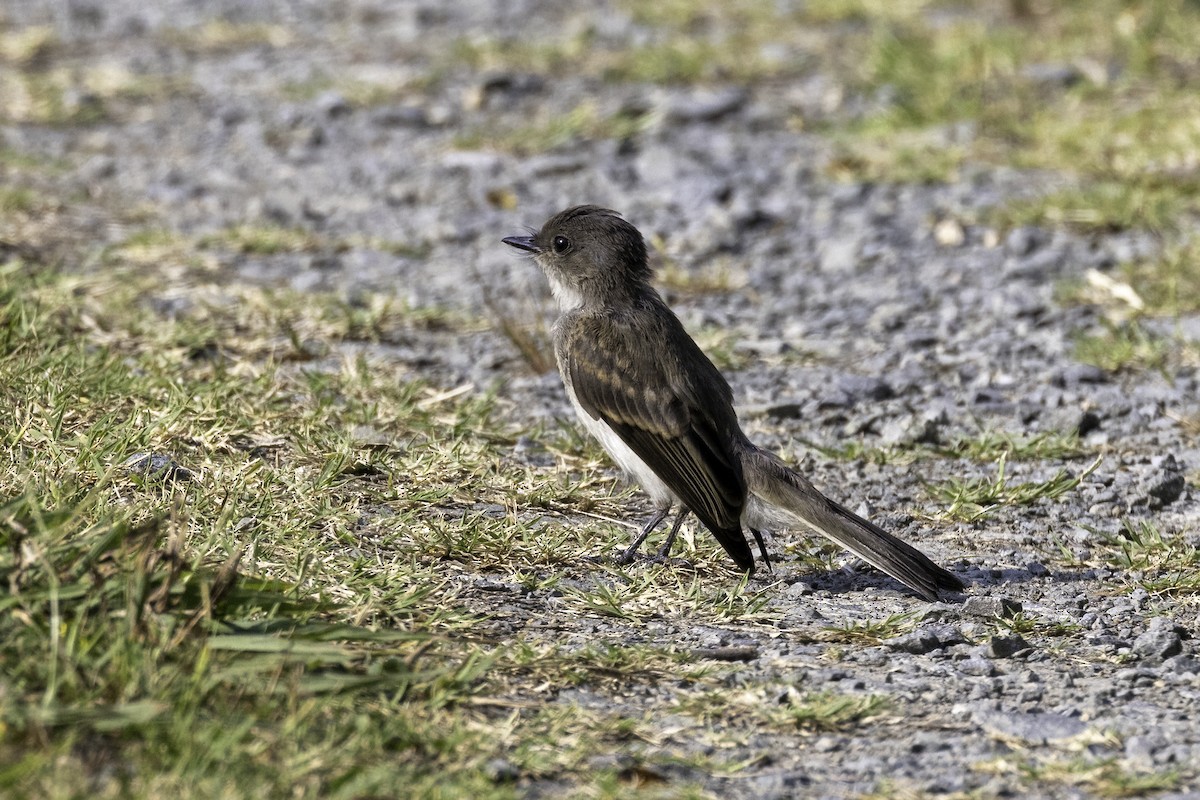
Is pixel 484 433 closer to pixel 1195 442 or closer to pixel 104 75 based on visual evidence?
pixel 1195 442

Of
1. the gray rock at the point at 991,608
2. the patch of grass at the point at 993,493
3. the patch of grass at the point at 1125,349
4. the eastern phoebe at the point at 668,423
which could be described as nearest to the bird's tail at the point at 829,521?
the eastern phoebe at the point at 668,423

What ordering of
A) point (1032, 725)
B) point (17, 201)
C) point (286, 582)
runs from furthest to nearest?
point (17, 201) → point (286, 582) → point (1032, 725)

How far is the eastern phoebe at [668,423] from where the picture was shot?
5.66m

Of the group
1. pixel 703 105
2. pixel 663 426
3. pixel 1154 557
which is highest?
pixel 703 105

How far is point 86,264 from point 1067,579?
5630 mm

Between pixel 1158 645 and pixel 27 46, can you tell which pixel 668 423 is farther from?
pixel 27 46

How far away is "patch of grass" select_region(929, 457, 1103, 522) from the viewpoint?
643 centimetres

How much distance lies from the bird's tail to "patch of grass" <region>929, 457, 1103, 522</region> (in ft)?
2.69

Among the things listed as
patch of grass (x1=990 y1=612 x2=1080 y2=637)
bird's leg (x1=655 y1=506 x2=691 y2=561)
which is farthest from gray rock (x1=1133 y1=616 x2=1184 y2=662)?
bird's leg (x1=655 y1=506 x2=691 y2=561)

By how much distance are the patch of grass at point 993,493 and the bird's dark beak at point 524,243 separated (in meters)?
2.18

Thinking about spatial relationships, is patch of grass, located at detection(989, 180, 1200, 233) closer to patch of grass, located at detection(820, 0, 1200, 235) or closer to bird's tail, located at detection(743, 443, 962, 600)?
patch of grass, located at detection(820, 0, 1200, 235)

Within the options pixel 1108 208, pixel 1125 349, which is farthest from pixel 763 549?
pixel 1108 208

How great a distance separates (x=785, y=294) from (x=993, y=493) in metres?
3.09

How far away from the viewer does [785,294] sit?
9.37 meters
